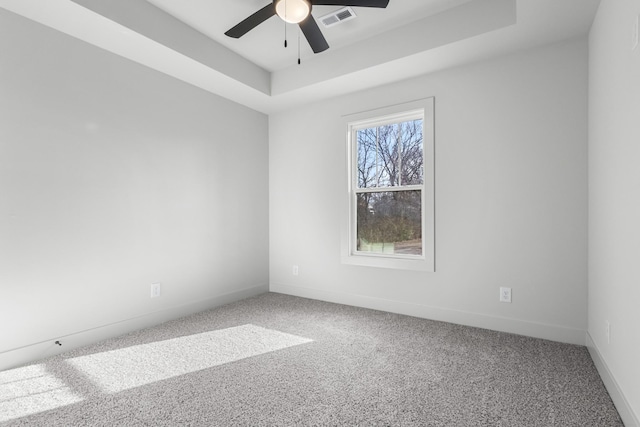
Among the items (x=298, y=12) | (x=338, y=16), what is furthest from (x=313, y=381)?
(x=338, y=16)

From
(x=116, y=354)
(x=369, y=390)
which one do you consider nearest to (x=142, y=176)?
(x=116, y=354)

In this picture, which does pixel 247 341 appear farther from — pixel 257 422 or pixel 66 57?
pixel 66 57

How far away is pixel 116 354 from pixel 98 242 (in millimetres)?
904

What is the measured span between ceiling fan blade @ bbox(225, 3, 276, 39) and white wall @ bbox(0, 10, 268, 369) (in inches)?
47.1

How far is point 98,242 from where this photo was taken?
2.64 m

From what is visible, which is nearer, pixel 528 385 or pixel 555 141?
pixel 528 385

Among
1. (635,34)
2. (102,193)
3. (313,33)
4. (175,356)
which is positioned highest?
(313,33)

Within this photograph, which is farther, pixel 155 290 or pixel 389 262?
pixel 389 262

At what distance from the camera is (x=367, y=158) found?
12.0 feet

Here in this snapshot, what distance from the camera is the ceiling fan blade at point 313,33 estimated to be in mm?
2207

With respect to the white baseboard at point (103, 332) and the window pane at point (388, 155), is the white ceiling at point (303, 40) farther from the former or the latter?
the white baseboard at point (103, 332)

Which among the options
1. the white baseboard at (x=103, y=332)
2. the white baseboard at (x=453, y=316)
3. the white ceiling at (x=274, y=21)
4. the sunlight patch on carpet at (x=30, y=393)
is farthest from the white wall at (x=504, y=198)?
the sunlight patch on carpet at (x=30, y=393)

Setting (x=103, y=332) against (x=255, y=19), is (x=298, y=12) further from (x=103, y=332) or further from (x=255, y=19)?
(x=103, y=332)

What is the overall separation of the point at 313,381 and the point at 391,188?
214 cm
